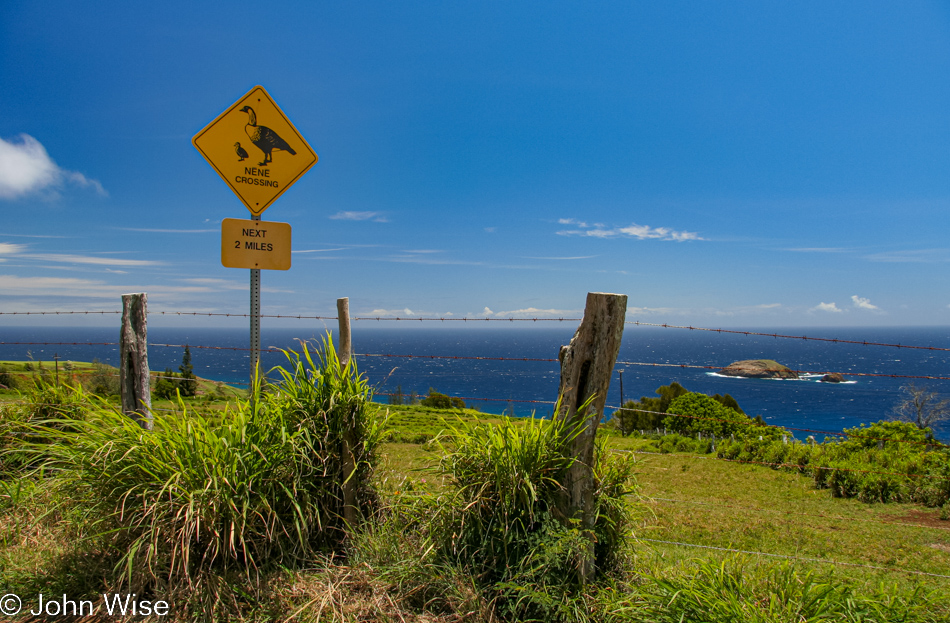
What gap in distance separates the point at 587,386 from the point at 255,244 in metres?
2.57

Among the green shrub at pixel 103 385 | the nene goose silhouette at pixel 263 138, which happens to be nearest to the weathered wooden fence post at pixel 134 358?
the green shrub at pixel 103 385

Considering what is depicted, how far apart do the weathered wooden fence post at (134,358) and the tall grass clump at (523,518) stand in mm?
2760

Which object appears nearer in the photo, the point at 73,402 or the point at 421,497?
the point at 421,497

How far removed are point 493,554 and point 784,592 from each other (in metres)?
1.33

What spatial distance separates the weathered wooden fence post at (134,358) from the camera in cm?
386

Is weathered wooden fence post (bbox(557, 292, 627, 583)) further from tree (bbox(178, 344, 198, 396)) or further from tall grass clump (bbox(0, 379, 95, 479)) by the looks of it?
tall grass clump (bbox(0, 379, 95, 479))

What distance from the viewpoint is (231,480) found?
2.53 meters

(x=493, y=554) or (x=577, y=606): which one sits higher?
(x=493, y=554)

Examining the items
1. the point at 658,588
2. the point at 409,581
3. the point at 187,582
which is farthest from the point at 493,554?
the point at 187,582

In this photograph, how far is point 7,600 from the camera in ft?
8.01

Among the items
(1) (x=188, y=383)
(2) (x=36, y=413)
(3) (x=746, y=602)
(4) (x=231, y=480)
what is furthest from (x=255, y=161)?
(1) (x=188, y=383)

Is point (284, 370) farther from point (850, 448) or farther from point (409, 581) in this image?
point (850, 448)

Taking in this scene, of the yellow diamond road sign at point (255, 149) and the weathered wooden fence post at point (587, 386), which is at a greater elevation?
the yellow diamond road sign at point (255, 149)

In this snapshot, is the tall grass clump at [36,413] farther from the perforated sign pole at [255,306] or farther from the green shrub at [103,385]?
the perforated sign pole at [255,306]
